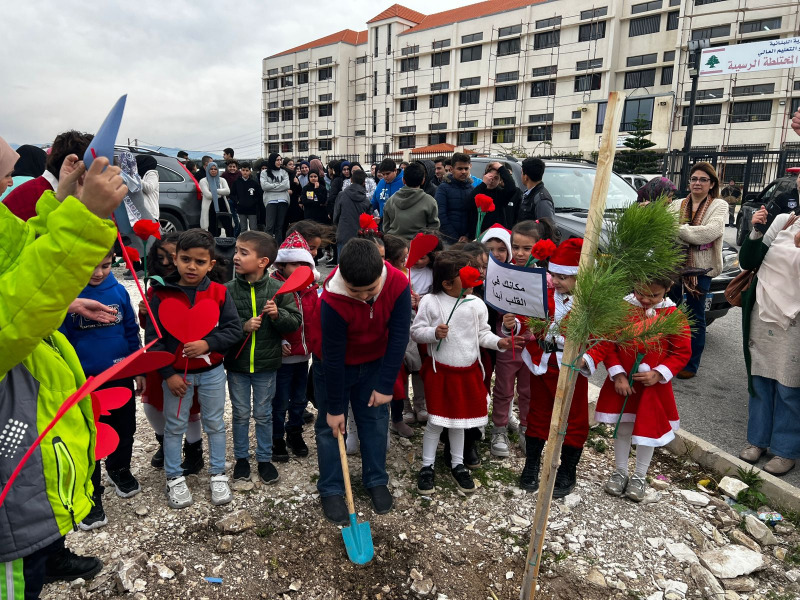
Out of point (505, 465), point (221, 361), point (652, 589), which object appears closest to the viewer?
point (652, 589)

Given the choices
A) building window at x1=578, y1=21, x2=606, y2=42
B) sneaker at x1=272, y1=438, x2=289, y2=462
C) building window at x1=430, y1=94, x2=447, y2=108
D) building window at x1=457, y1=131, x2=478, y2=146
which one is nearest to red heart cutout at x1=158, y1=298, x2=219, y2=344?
sneaker at x1=272, y1=438, x2=289, y2=462

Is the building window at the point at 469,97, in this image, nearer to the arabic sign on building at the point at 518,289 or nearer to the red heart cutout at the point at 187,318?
the arabic sign on building at the point at 518,289

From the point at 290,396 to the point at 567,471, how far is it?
179 centimetres

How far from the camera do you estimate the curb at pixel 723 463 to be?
3008 mm

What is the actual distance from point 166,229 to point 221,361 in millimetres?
6638

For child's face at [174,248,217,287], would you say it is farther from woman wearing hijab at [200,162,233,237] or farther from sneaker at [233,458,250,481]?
woman wearing hijab at [200,162,233,237]

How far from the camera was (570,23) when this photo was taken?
44.2m

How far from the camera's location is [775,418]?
346 cm

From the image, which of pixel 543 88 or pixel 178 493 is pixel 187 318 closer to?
pixel 178 493

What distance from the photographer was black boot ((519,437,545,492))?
3146 millimetres

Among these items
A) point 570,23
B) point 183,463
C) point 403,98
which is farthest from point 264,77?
point 183,463

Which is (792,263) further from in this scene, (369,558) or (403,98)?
(403,98)

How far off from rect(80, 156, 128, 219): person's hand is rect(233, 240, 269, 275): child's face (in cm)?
179

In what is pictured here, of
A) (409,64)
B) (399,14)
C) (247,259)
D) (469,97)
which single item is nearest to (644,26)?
(469,97)
